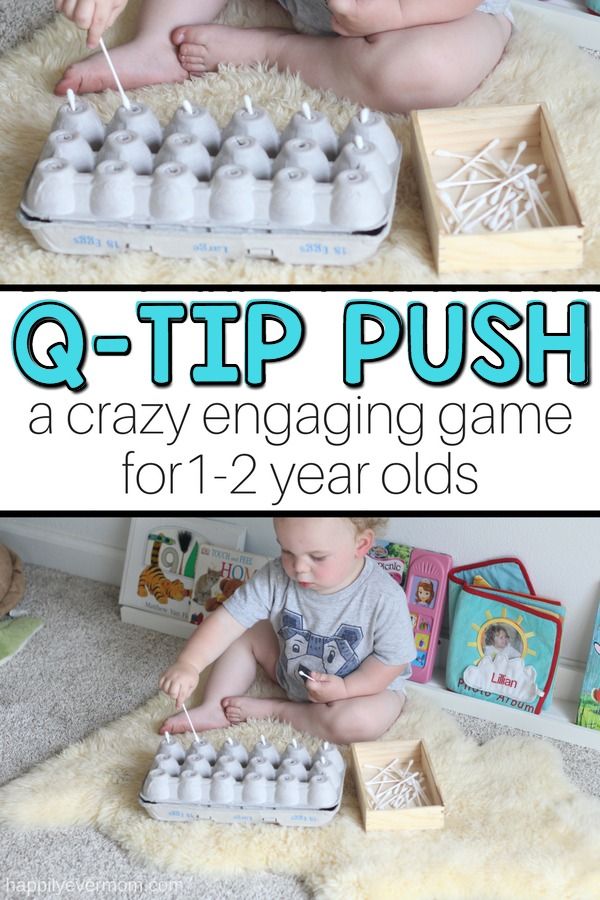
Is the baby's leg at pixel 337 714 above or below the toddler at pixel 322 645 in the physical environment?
below

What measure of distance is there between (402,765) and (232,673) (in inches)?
9.8

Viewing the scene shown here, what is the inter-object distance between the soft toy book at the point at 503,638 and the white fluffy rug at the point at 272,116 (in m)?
0.51

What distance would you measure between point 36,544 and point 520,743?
78cm

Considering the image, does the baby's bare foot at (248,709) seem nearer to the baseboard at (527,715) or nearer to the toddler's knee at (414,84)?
the baseboard at (527,715)

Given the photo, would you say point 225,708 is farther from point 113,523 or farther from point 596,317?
point 596,317

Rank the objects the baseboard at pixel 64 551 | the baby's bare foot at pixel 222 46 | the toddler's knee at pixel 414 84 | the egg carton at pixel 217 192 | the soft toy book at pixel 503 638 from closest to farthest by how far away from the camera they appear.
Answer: the egg carton at pixel 217 192 → the toddler's knee at pixel 414 84 → the baby's bare foot at pixel 222 46 → the soft toy book at pixel 503 638 → the baseboard at pixel 64 551

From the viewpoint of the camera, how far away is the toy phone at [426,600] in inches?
59.1

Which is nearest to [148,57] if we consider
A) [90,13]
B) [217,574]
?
[90,13]

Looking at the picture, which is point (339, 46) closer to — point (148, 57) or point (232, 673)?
point (148, 57)

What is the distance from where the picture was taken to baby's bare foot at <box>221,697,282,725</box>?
143 centimetres

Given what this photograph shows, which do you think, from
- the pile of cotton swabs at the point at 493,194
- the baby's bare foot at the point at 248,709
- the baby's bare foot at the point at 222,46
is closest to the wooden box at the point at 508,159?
the pile of cotton swabs at the point at 493,194

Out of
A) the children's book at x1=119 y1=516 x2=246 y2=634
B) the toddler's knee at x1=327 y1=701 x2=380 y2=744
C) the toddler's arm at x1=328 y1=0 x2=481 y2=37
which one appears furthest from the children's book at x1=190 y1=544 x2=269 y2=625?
the toddler's arm at x1=328 y1=0 x2=481 y2=37

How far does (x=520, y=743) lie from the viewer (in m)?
1.41

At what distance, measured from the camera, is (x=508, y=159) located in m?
1.23
